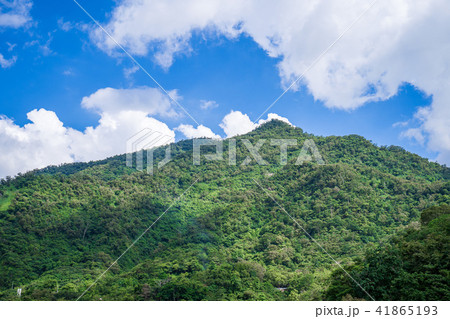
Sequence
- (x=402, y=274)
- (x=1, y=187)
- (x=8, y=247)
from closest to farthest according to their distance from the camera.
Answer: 1. (x=402, y=274)
2. (x=8, y=247)
3. (x=1, y=187)

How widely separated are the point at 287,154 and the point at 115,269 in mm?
51865

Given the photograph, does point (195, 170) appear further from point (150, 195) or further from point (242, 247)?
point (242, 247)

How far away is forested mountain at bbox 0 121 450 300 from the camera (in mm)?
20906

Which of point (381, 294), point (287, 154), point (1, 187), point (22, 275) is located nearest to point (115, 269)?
point (22, 275)

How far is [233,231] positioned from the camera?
50.2 metres

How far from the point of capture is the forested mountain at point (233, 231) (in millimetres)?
20906

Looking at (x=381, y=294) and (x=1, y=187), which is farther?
(x=1, y=187)

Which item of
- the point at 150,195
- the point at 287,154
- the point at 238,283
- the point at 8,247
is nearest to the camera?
the point at 238,283

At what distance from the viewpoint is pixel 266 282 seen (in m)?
30.2
